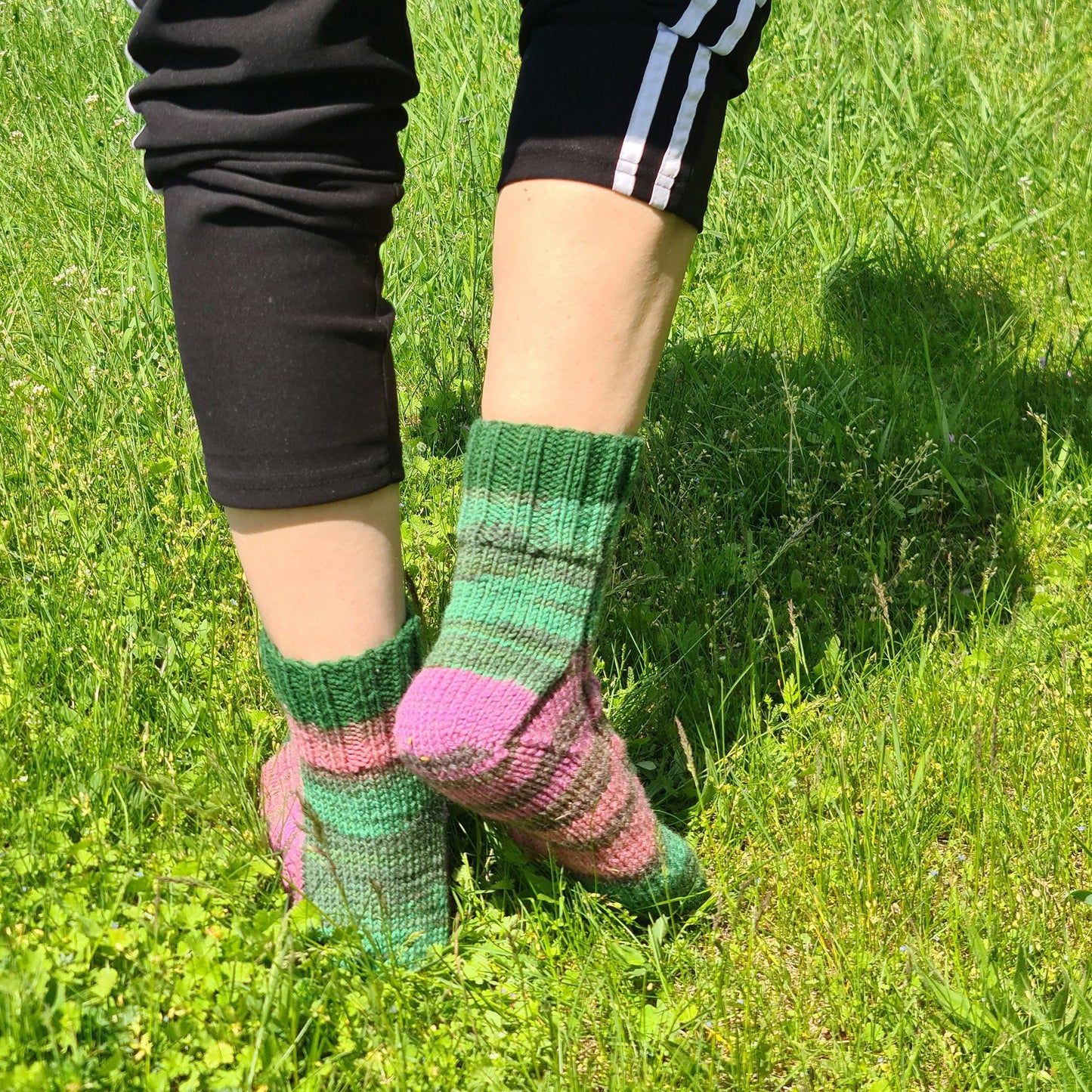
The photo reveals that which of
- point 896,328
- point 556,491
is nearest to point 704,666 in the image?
point 556,491

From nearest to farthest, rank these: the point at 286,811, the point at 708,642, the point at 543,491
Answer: the point at 543,491 < the point at 286,811 < the point at 708,642

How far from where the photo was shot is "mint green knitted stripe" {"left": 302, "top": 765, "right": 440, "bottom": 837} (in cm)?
142

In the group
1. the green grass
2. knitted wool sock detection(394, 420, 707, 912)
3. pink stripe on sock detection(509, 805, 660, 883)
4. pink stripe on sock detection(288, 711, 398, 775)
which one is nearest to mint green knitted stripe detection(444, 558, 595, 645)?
knitted wool sock detection(394, 420, 707, 912)

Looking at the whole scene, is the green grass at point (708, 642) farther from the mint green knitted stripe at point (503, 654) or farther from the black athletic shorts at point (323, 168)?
the black athletic shorts at point (323, 168)

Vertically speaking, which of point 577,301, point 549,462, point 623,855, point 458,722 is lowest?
point 623,855

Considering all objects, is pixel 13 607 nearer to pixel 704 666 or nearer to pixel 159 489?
pixel 159 489

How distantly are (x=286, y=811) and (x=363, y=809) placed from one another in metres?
0.18

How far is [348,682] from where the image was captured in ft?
4.42

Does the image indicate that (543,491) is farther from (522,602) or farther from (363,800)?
(363,800)

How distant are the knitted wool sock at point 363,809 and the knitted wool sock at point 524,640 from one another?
0.19 ft

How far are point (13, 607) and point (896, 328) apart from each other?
2009 millimetres

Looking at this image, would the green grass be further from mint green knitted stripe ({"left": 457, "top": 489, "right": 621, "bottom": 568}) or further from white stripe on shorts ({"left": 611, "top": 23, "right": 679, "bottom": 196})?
white stripe on shorts ({"left": 611, "top": 23, "right": 679, "bottom": 196})

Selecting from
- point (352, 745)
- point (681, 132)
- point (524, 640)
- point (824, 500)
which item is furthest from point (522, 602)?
point (824, 500)

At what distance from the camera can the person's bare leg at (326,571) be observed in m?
1.26
